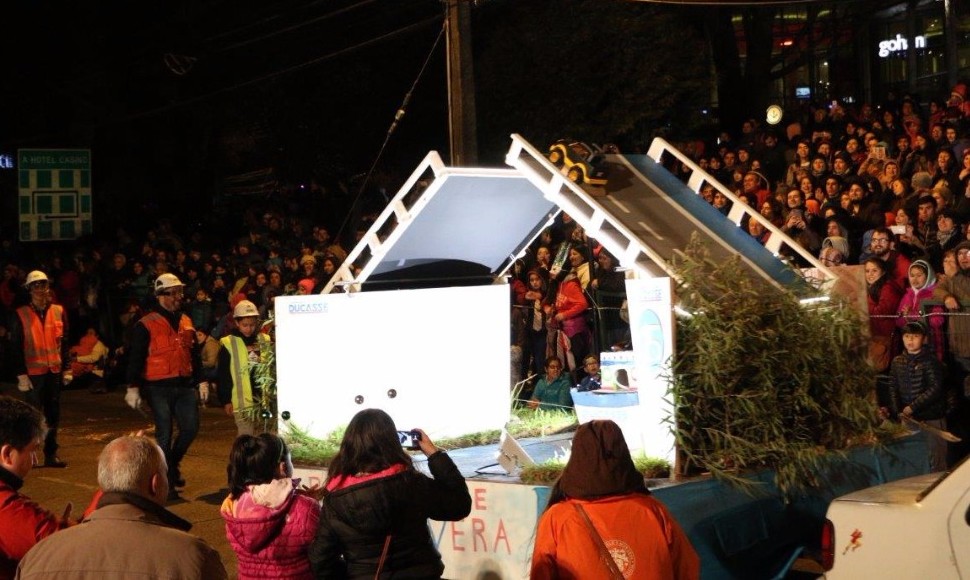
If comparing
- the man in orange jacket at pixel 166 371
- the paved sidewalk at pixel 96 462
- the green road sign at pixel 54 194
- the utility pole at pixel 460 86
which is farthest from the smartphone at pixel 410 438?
the green road sign at pixel 54 194

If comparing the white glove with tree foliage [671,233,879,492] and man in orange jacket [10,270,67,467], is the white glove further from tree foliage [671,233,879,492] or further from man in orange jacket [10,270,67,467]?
tree foliage [671,233,879,492]

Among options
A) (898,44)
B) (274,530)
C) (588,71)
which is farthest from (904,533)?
(898,44)

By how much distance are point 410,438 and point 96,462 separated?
658 cm

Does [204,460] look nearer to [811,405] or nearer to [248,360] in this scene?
[248,360]

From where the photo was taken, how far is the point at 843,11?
3100 centimetres

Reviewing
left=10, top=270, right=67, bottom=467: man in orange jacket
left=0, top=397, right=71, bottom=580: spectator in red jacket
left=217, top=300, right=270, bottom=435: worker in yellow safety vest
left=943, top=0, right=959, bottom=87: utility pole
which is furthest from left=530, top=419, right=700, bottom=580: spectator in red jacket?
left=943, top=0, right=959, bottom=87: utility pole

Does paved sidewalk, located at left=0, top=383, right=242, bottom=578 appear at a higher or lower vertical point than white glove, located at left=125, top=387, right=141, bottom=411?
lower

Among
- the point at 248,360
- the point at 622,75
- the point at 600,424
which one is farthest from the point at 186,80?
the point at 600,424

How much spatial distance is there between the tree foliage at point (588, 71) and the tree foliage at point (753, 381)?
14.6m

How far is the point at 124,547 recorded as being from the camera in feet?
12.2

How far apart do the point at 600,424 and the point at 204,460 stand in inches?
359

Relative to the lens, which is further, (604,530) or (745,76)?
(745,76)

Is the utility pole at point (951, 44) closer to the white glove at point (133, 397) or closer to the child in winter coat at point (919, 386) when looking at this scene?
the child in winter coat at point (919, 386)

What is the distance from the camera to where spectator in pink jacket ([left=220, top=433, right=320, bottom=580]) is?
5.37 metres
